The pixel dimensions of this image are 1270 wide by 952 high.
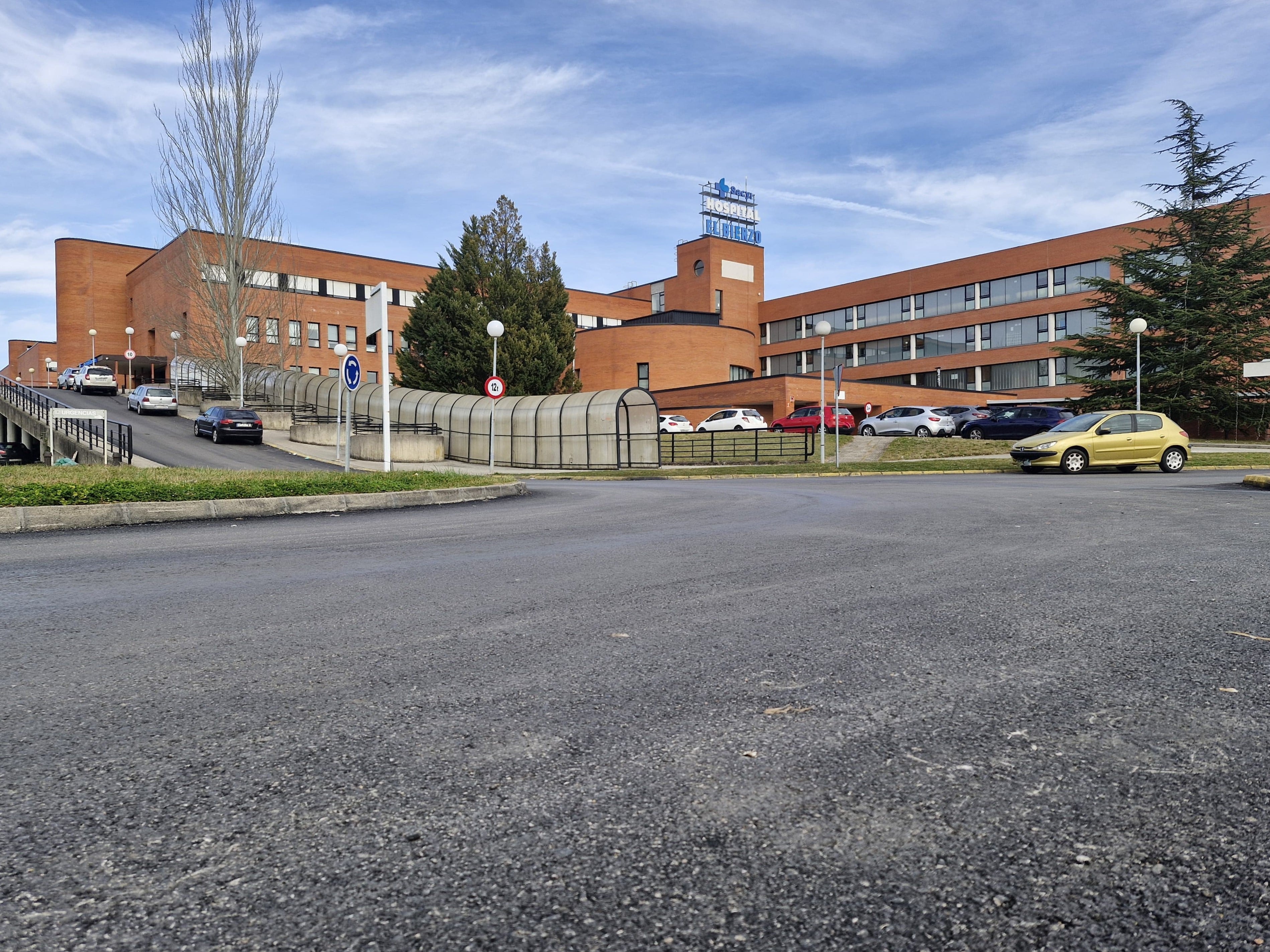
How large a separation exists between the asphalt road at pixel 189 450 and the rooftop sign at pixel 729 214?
51057 millimetres

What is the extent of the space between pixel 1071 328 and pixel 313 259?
5841 cm

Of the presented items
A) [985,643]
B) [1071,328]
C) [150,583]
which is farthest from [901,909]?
[1071,328]

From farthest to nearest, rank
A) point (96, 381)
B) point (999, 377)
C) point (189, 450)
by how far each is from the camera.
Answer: point (999, 377), point (96, 381), point (189, 450)

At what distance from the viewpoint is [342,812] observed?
2.41 m

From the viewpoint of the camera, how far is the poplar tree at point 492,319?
160 feet

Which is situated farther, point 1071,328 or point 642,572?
point 1071,328

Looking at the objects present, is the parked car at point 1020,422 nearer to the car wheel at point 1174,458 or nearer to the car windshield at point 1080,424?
the car windshield at point 1080,424

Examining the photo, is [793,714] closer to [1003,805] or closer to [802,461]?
[1003,805]

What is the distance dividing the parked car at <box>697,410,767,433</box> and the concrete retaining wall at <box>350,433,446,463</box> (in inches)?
618

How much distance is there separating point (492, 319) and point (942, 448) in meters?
24.5

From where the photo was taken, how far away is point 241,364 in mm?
45594

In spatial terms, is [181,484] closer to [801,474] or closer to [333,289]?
[801,474]

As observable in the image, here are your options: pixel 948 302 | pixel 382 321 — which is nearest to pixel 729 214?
pixel 948 302

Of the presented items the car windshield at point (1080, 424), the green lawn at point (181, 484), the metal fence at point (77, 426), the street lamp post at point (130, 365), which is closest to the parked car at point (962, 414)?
the car windshield at point (1080, 424)
